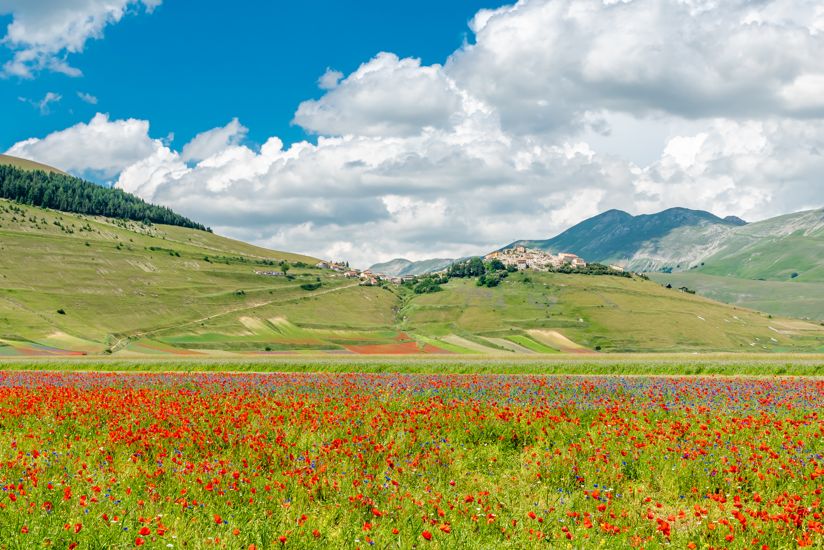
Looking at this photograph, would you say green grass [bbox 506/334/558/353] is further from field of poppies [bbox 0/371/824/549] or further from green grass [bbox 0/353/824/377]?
field of poppies [bbox 0/371/824/549]

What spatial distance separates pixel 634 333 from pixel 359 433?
184m

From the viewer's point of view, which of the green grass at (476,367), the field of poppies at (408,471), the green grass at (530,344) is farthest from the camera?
the green grass at (530,344)

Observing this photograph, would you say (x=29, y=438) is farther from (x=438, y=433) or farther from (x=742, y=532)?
(x=742, y=532)

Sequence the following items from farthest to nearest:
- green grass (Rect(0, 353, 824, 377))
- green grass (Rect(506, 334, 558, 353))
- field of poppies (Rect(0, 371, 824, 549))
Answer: green grass (Rect(506, 334, 558, 353))
green grass (Rect(0, 353, 824, 377))
field of poppies (Rect(0, 371, 824, 549))

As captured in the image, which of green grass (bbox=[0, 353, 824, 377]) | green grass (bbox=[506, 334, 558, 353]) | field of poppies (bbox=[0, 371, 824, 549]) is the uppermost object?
field of poppies (bbox=[0, 371, 824, 549])

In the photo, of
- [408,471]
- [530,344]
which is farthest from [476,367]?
[530,344]

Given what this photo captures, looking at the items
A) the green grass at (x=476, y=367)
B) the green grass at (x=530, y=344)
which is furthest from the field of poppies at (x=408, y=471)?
the green grass at (x=530, y=344)

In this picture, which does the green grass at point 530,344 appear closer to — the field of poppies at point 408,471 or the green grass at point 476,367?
the green grass at point 476,367

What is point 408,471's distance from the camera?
13.9 metres

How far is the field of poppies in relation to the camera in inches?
410

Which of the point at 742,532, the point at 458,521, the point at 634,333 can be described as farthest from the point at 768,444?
the point at 634,333

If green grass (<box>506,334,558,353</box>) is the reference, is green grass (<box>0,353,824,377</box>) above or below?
above

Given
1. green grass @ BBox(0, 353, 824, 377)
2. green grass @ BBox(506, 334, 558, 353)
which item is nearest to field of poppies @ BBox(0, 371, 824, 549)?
green grass @ BBox(0, 353, 824, 377)

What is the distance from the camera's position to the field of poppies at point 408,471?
1041 centimetres
